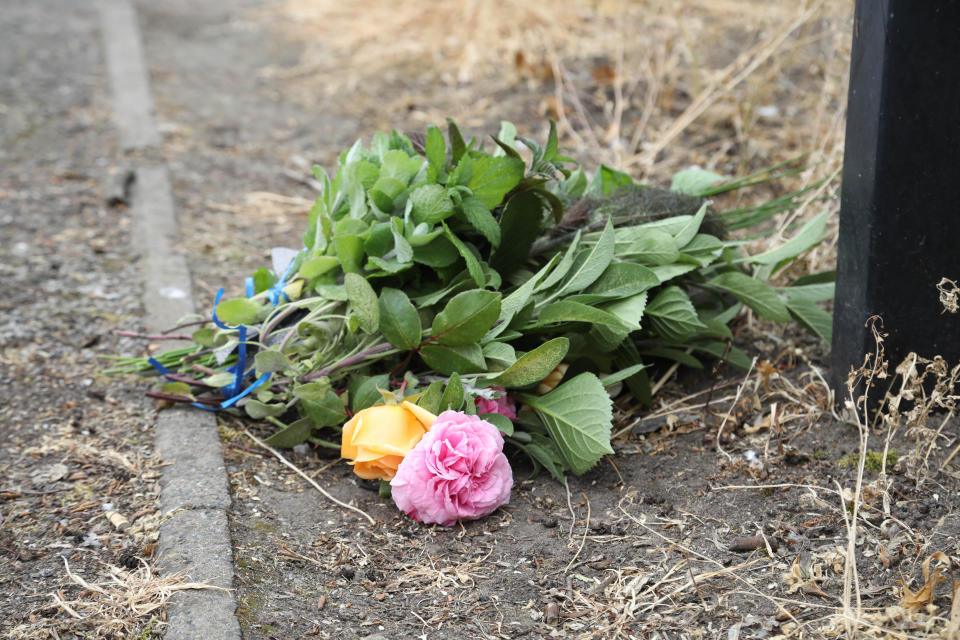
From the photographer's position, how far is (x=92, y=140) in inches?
175

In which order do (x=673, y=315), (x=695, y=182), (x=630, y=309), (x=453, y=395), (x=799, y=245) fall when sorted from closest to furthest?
(x=453, y=395)
(x=630, y=309)
(x=673, y=315)
(x=799, y=245)
(x=695, y=182)

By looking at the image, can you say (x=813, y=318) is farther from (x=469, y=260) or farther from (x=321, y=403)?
(x=321, y=403)

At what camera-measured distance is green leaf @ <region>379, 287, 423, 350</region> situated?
1999 millimetres

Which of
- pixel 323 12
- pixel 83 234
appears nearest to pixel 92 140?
pixel 83 234

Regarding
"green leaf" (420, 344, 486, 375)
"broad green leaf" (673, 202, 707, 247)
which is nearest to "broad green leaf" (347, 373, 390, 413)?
"green leaf" (420, 344, 486, 375)

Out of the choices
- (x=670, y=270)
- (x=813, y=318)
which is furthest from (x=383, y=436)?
(x=813, y=318)

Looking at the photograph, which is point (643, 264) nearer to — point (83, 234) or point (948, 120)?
point (948, 120)

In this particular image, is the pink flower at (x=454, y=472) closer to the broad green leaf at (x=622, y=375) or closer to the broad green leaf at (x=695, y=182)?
the broad green leaf at (x=622, y=375)

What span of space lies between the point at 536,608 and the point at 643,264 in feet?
2.90

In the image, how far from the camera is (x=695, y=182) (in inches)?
103

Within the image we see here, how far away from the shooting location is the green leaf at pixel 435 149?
210 centimetres

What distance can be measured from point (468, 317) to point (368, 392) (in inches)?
11.4

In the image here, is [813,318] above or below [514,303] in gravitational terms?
below

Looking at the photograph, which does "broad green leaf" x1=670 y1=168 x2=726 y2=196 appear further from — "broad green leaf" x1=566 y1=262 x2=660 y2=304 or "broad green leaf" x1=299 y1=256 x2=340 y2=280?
"broad green leaf" x1=299 y1=256 x2=340 y2=280
